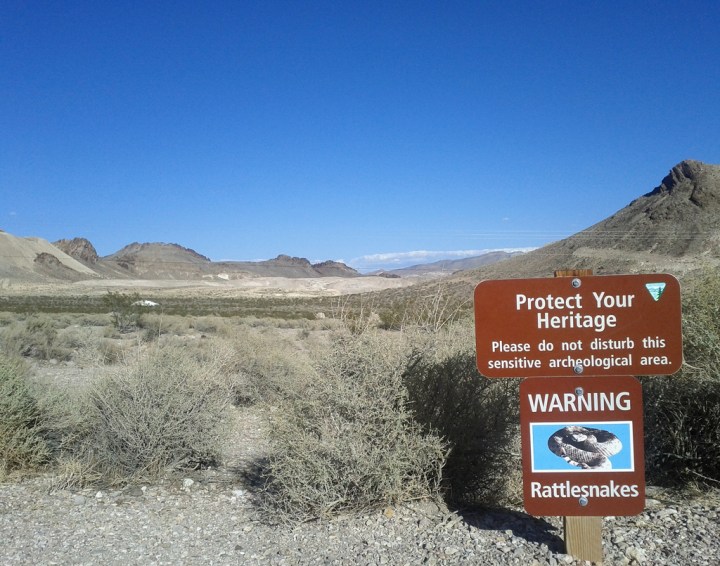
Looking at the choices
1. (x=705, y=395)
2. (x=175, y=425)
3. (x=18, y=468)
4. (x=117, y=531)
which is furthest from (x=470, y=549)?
(x=18, y=468)

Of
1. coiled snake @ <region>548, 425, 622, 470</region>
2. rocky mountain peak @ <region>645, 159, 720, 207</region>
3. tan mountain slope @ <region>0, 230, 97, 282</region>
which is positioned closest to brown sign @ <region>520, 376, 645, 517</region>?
coiled snake @ <region>548, 425, 622, 470</region>

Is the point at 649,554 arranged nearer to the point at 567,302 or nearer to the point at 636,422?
the point at 636,422

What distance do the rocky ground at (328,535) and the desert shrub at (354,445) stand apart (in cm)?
19

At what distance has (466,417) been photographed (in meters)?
5.80

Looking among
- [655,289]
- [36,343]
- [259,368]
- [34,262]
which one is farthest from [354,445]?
[34,262]

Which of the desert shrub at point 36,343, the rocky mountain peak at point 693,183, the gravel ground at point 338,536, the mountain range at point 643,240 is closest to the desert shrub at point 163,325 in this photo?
the desert shrub at point 36,343

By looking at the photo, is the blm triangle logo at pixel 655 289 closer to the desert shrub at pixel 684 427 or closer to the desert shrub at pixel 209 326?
the desert shrub at pixel 684 427

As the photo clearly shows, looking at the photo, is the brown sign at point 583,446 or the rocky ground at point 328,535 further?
the rocky ground at point 328,535

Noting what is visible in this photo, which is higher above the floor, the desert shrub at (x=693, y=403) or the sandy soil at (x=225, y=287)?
the sandy soil at (x=225, y=287)

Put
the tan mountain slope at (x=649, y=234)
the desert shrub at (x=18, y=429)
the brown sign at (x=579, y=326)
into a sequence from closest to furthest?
the brown sign at (x=579, y=326) < the desert shrub at (x=18, y=429) < the tan mountain slope at (x=649, y=234)

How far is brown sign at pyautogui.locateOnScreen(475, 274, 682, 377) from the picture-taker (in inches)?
176

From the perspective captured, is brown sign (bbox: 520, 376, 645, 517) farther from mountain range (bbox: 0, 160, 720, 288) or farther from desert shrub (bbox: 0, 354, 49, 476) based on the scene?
desert shrub (bbox: 0, 354, 49, 476)

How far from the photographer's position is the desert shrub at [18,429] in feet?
22.6

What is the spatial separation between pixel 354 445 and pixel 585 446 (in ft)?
5.79
